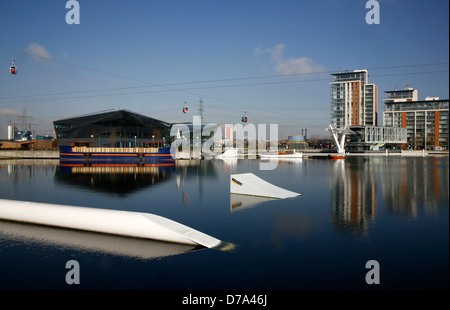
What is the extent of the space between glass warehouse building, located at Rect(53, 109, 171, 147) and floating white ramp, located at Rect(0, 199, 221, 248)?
396 feet

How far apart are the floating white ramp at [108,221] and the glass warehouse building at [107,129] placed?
121m

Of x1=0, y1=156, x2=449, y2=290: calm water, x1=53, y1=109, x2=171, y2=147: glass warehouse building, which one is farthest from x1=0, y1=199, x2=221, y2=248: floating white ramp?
x1=53, y1=109, x2=171, y2=147: glass warehouse building

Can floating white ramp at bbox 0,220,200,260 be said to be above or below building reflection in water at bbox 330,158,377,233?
below

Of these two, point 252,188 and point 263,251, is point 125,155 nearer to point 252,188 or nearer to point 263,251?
point 252,188

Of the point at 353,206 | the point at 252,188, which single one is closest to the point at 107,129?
the point at 252,188

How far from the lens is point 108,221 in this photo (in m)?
19.0

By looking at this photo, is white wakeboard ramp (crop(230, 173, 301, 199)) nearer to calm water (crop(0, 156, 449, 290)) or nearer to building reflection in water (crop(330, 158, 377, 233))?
building reflection in water (crop(330, 158, 377, 233))

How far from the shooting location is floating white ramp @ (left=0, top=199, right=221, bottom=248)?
17384 mm

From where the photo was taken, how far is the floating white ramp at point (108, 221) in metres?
17.4
